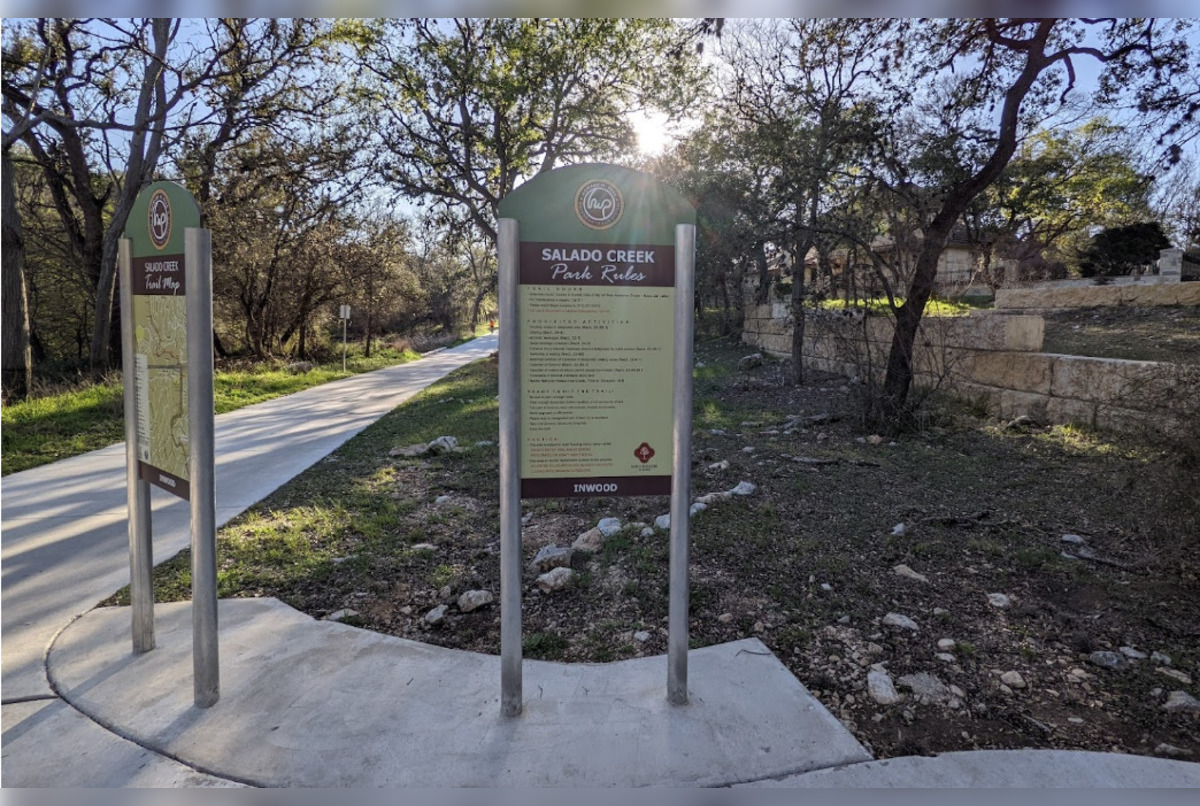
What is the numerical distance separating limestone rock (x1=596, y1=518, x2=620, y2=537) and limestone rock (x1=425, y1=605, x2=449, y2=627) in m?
1.45

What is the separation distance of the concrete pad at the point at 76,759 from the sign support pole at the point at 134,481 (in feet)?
1.97

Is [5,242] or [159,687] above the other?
[5,242]

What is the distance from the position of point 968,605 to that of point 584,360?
2584 mm

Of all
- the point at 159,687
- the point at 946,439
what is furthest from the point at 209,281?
the point at 946,439

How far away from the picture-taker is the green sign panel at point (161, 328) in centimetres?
278

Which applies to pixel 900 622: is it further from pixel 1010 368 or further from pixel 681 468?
pixel 1010 368

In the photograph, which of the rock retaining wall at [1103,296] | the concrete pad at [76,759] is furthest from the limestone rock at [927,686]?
the rock retaining wall at [1103,296]

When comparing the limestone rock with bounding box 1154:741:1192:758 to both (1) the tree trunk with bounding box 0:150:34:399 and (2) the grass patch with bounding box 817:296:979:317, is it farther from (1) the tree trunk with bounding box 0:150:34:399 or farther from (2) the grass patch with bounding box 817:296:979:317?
(1) the tree trunk with bounding box 0:150:34:399

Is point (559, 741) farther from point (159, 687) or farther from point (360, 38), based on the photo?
point (360, 38)

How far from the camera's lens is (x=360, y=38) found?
48.4 ft

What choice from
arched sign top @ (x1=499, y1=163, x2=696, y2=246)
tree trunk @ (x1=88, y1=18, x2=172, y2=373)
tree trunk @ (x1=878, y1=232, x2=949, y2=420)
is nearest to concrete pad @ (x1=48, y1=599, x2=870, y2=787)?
arched sign top @ (x1=499, y1=163, x2=696, y2=246)

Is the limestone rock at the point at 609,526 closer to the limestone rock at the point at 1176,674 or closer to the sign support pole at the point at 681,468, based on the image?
the sign support pole at the point at 681,468

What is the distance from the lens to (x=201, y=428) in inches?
106

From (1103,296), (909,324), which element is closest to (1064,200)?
(1103,296)
